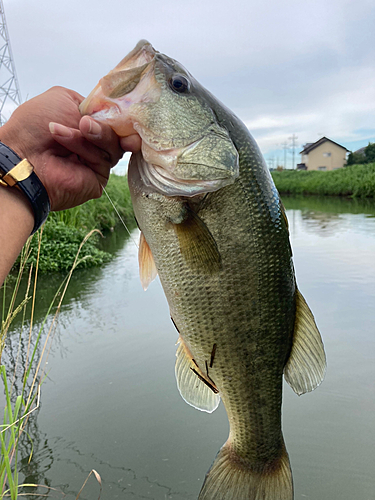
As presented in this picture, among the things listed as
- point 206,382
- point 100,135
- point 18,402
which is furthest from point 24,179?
point 18,402

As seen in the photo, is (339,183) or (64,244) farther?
(339,183)

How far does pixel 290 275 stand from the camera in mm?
1684

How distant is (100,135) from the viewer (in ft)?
4.71

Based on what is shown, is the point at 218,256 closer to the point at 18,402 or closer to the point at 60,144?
the point at 60,144

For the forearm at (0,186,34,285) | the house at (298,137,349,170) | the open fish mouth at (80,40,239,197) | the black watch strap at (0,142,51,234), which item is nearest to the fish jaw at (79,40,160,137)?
the open fish mouth at (80,40,239,197)

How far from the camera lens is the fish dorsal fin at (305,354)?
1.74 m

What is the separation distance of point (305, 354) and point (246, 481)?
616 millimetres

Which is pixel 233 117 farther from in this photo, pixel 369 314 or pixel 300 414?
pixel 369 314

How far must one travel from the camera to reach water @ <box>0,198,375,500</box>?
11.1 ft

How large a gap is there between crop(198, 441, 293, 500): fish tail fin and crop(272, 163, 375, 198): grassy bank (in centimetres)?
3428

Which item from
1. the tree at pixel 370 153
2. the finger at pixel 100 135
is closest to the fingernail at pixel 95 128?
the finger at pixel 100 135

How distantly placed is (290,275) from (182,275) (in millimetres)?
452

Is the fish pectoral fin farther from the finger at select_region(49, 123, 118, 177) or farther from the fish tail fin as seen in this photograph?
the fish tail fin

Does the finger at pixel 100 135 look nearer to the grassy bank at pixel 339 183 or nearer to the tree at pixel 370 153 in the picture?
the grassy bank at pixel 339 183
